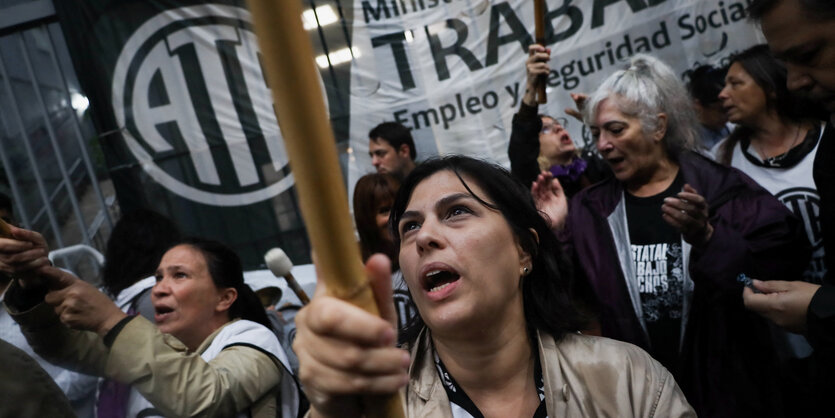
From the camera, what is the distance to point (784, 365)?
8.08 feet

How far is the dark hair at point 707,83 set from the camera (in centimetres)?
371

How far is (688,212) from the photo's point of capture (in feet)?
6.68

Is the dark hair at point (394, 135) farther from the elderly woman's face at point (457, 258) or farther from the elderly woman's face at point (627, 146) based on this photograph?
the elderly woman's face at point (457, 258)

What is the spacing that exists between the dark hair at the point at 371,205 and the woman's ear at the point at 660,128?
3.66 feet

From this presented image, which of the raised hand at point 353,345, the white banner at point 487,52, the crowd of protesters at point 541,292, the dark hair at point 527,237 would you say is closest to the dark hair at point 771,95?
the crowd of protesters at point 541,292

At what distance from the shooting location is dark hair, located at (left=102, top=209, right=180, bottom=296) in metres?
2.75

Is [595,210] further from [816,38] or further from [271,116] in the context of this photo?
[271,116]

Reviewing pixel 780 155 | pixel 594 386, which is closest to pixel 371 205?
pixel 594 386

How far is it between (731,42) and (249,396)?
3.62 m

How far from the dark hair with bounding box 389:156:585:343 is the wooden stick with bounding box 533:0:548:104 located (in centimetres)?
91

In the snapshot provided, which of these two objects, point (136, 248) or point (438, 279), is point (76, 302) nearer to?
point (438, 279)

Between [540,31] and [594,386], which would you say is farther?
[540,31]

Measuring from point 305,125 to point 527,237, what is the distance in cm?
144

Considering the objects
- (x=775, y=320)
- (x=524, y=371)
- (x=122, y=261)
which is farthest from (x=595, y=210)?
(x=122, y=261)
